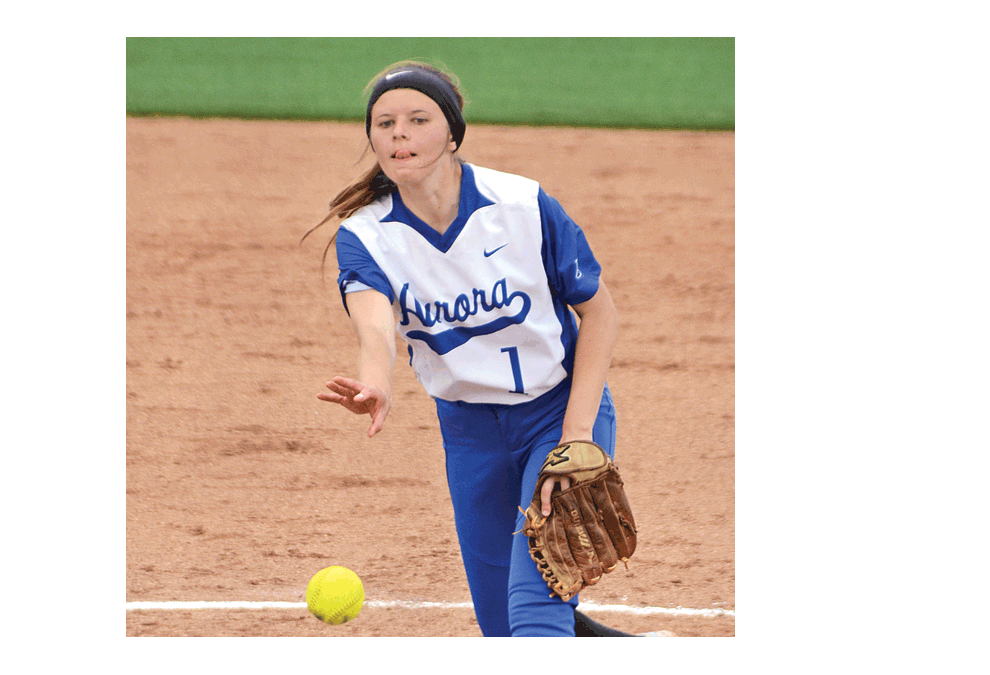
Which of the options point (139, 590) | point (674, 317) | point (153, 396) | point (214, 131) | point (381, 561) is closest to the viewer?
point (139, 590)

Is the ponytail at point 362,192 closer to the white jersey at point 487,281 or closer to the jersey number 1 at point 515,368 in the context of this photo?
the white jersey at point 487,281

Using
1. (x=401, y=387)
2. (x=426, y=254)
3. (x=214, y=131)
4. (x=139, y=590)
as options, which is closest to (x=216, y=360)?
(x=401, y=387)

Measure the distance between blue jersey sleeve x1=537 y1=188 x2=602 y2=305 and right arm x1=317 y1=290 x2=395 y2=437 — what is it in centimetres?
41

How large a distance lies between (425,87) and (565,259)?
54 cm

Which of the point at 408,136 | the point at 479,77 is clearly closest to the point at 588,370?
the point at 408,136

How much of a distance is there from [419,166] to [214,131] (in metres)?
5.25

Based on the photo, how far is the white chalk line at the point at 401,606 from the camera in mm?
3375

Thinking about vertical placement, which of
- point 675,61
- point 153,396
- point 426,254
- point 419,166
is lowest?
point 153,396

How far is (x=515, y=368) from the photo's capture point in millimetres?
2371

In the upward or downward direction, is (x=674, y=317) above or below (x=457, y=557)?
above

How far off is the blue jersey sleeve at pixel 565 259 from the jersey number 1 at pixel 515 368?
186mm

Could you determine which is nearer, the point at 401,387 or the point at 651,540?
the point at 651,540

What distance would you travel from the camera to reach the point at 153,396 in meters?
4.87

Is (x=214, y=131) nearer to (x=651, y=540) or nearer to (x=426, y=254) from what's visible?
(x=651, y=540)
